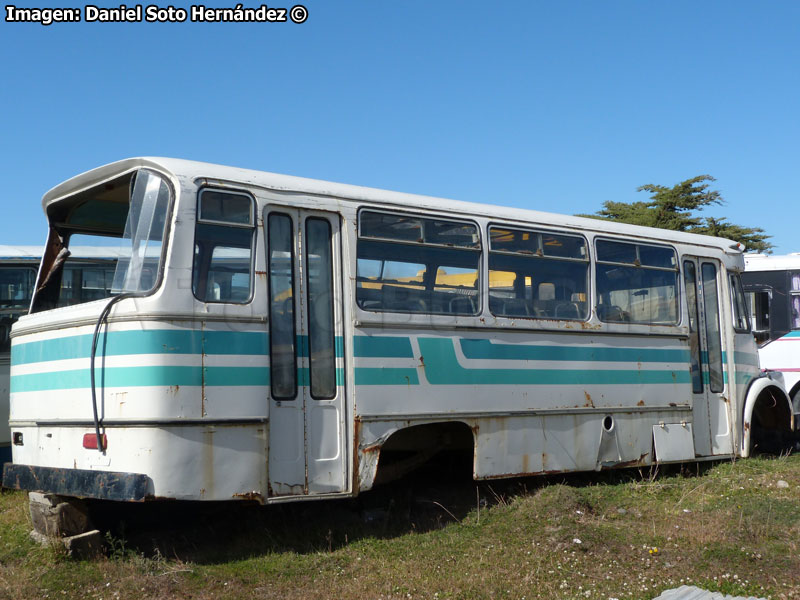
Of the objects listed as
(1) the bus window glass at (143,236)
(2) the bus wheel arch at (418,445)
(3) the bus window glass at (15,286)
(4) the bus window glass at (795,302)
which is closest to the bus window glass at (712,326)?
(2) the bus wheel arch at (418,445)

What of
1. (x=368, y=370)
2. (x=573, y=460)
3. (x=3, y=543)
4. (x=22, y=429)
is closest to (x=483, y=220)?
(x=368, y=370)

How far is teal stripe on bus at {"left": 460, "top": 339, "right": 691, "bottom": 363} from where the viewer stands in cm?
805

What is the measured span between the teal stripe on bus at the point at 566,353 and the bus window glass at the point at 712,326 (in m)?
0.57

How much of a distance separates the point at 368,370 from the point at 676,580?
2.84 m

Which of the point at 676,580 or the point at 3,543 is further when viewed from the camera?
the point at 3,543

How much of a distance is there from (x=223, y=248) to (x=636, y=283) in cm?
500

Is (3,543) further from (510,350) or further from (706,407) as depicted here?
(706,407)

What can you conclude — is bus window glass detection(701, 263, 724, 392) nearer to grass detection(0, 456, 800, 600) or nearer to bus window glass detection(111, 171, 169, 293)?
grass detection(0, 456, 800, 600)

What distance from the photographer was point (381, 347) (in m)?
7.36

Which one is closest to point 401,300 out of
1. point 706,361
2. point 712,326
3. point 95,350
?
point 95,350

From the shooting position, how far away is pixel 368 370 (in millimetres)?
7234

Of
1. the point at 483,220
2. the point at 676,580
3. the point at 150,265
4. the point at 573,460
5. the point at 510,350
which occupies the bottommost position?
the point at 676,580

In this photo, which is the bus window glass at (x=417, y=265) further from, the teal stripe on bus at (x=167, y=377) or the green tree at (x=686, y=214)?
the green tree at (x=686, y=214)

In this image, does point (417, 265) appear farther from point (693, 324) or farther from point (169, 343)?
point (693, 324)
